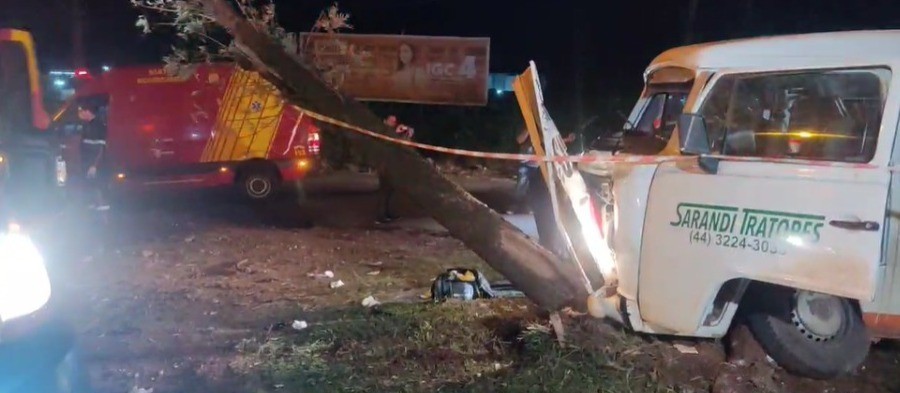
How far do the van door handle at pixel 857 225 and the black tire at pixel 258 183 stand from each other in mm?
11549

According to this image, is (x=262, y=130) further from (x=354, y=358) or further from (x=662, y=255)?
(x=662, y=255)

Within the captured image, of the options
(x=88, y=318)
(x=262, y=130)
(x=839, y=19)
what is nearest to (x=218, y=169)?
(x=262, y=130)

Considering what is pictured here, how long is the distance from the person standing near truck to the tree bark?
6772 mm

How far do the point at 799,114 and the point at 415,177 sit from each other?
2657 mm

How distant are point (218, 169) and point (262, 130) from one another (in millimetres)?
927

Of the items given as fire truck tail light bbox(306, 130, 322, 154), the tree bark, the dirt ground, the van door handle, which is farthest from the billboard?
the van door handle

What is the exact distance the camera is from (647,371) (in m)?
5.22

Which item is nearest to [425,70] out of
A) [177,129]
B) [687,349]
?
[177,129]

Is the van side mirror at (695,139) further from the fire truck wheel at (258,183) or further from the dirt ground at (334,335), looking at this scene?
the fire truck wheel at (258,183)

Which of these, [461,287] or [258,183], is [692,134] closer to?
[461,287]

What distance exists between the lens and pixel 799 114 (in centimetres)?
495

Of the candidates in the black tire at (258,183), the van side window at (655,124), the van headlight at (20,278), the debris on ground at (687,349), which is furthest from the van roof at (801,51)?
the black tire at (258,183)

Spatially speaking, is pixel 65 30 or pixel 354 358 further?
pixel 65 30

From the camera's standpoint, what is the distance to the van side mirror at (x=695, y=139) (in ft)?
15.9
